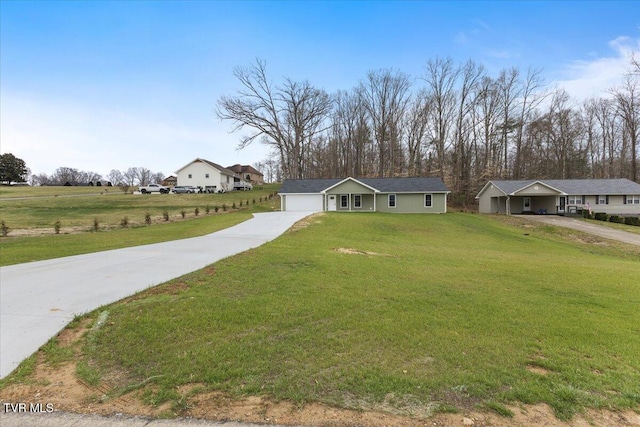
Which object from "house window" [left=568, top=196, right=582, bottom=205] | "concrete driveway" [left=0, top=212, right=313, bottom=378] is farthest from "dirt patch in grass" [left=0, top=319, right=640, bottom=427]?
"house window" [left=568, top=196, right=582, bottom=205]

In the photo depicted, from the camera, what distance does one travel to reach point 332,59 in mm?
22438

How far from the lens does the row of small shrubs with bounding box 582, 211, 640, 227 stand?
28.2m

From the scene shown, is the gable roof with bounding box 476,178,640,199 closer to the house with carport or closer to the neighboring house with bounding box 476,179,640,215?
the neighboring house with bounding box 476,179,640,215

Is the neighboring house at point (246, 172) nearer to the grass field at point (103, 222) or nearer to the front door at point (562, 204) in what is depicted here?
the grass field at point (103, 222)

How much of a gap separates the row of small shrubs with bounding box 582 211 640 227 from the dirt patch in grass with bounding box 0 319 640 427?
35.7 meters

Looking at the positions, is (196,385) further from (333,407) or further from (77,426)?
(333,407)

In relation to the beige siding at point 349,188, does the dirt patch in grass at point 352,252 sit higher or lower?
lower

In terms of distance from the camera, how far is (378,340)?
3893 millimetres

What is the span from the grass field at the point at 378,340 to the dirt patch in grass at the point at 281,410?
52 millimetres

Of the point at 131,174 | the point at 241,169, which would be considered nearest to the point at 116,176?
the point at 131,174

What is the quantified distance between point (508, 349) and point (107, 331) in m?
5.04

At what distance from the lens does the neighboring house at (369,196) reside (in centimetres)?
3075

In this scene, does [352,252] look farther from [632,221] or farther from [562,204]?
[562,204]

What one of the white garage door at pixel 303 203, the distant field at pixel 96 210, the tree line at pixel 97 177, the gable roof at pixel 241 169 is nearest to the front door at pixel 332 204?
the white garage door at pixel 303 203
